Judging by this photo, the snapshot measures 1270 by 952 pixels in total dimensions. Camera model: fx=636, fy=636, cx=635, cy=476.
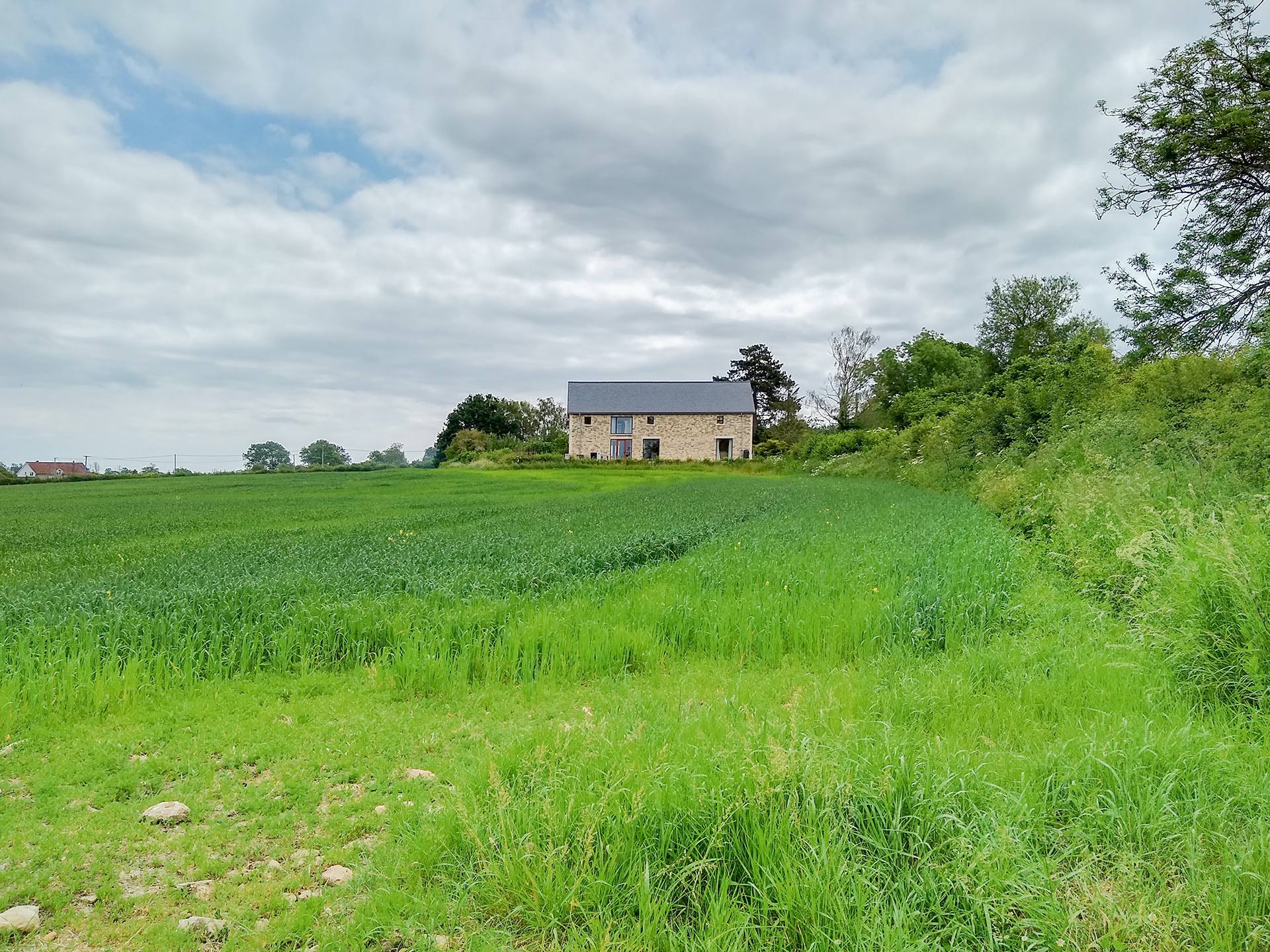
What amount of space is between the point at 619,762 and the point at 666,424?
183ft

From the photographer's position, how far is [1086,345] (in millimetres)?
22344

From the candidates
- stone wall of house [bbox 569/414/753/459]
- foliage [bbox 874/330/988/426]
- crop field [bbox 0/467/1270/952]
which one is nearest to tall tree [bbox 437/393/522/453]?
stone wall of house [bbox 569/414/753/459]

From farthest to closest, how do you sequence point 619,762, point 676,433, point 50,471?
point 50,471 < point 676,433 < point 619,762

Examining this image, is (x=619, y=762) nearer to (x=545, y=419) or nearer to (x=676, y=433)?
(x=676, y=433)

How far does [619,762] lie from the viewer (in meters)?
3.27

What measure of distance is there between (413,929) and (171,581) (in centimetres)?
695

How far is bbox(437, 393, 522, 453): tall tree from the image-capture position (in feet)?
255

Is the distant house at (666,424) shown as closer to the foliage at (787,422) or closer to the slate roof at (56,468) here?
the foliage at (787,422)

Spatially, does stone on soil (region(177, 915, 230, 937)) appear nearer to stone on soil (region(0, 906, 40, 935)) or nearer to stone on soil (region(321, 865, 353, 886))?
stone on soil (region(321, 865, 353, 886))

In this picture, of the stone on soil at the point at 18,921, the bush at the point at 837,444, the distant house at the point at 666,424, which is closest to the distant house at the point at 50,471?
the distant house at the point at 666,424

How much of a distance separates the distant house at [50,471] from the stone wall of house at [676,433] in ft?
122

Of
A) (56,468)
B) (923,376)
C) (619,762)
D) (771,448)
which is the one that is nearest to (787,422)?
(771,448)

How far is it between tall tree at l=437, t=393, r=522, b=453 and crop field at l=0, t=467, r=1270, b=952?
70.3m

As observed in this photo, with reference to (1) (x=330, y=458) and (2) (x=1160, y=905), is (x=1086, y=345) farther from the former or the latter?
(1) (x=330, y=458)
